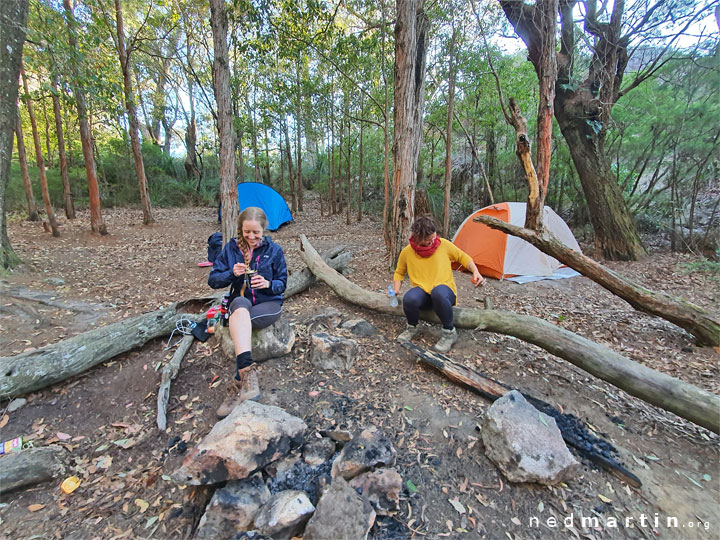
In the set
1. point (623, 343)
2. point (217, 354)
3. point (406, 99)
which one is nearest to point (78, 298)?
point (217, 354)

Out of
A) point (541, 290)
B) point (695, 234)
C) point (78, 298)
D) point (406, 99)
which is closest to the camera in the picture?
point (78, 298)

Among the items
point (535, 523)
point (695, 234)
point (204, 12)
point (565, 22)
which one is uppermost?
point (204, 12)

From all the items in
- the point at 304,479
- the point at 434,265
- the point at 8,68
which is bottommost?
the point at 304,479

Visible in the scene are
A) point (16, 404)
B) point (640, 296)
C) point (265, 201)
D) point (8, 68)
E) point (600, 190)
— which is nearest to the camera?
point (16, 404)

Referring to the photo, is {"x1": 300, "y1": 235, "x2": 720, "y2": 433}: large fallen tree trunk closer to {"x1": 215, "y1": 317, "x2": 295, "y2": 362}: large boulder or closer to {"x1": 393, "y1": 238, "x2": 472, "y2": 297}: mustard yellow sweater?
{"x1": 393, "y1": 238, "x2": 472, "y2": 297}: mustard yellow sweater

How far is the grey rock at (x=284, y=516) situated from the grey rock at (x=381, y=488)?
285 mm

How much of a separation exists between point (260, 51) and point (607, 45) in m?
6.55

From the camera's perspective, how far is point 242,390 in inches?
92.0

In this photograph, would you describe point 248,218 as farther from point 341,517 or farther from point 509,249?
point 509,249

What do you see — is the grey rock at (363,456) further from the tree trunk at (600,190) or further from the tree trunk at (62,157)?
the tree trunk at (62,157)

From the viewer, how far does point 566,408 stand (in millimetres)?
2461

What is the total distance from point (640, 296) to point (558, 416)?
199 centimetres

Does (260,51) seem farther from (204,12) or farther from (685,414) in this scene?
(204,12)

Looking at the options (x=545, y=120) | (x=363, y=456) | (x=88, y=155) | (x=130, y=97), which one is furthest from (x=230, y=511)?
(x=130, y=97)
